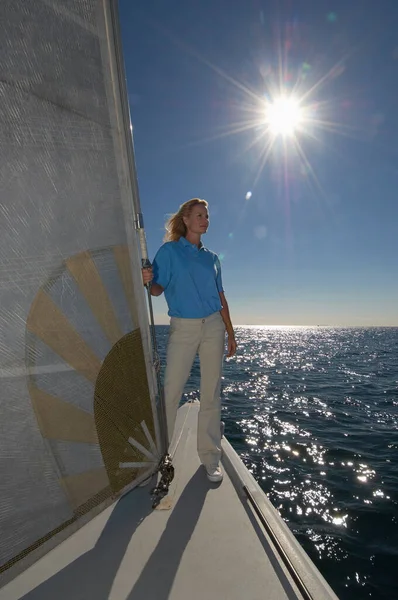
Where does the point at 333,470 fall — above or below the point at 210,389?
below

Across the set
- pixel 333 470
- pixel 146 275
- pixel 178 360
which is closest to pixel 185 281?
pixel 146 275

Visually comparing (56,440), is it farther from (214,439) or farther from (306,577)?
(214,439)

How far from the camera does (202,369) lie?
2.65m

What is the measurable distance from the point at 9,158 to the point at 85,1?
0.95 metres

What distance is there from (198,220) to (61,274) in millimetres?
1582

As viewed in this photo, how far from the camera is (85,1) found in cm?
142

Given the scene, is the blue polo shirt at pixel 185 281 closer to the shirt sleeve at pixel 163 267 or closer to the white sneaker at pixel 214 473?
the shirt sleeve at pixel 163 267

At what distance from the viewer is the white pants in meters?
2.47

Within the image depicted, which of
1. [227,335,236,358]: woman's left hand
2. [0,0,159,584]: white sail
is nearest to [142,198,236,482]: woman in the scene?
[227,335,236,358]: woman's left hand

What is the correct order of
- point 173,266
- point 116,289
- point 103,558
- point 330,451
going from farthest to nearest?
point 330,451 → point 173,266 → point 116,289 → point 103,558

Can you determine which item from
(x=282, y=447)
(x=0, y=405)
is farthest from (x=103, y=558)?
(x=282, y=447)

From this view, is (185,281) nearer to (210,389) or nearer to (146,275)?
(146,275)

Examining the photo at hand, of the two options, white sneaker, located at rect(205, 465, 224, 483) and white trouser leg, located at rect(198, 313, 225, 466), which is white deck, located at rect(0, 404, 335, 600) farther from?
white trouser leg, located at rect(198, 313, 225, 466)

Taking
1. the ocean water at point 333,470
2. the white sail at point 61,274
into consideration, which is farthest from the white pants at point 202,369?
the ocean water at point 333,470
